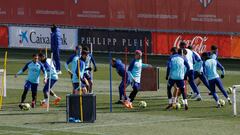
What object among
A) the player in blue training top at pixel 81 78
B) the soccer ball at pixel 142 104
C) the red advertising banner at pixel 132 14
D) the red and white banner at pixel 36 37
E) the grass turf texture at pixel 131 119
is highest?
the red advertising banner at pixel 132 14

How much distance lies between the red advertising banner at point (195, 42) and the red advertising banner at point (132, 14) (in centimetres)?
207

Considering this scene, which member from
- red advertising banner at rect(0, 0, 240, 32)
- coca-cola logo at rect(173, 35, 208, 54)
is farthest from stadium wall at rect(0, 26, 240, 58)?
red advertising banner at rect(0, 0, 240, 32)

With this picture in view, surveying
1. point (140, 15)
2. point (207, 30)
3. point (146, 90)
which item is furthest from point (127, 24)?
point (146, 90)

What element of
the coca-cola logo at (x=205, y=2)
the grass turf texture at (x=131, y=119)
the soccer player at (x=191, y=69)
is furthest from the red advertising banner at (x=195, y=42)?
the soccer player at (x=191, y=69)

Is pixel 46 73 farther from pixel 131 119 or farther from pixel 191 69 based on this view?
pixel 131 119

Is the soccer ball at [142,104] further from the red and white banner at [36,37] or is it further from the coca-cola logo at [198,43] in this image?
the red and white banner at [36,37]

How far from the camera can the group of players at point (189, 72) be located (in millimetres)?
28453

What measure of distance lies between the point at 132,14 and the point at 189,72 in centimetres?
2453

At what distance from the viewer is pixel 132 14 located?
180 ft

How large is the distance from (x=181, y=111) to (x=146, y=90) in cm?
596

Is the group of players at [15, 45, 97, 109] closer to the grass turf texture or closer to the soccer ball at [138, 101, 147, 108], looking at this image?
the grass turf texture

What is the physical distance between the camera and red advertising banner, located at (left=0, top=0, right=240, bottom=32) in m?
51.5

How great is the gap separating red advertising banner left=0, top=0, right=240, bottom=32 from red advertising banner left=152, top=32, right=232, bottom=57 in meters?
2.07

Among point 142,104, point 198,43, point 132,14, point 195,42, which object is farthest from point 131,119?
point 132,14
